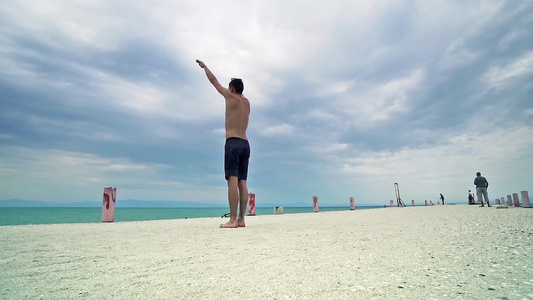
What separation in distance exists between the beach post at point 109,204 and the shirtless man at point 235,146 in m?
4.47

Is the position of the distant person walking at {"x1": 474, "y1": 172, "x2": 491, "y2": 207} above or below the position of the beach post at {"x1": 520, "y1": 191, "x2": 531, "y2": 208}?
above

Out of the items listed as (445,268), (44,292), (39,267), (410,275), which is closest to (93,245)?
(39,267)

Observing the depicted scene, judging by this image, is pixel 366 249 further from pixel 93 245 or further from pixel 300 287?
pixel 93 245

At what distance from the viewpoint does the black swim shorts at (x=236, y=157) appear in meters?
4.97

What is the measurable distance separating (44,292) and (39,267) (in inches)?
28.8

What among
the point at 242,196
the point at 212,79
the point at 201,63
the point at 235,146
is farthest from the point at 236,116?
the point at 242,196

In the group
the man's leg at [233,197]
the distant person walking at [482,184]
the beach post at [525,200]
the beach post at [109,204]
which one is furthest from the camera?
the distant person walking at [482,184]

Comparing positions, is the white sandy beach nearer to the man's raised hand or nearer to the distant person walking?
the man's raised hand

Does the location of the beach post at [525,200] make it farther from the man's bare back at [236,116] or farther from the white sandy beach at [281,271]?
the man's bare back at [236,116]

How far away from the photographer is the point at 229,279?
1649 millimetres

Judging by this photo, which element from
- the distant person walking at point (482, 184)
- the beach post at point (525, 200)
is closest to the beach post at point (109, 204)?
the distant person walking at point (482, 184)

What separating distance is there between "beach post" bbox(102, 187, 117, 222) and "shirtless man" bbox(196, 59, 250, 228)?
4.47 metres

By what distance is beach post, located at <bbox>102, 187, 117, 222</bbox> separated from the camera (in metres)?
7.55

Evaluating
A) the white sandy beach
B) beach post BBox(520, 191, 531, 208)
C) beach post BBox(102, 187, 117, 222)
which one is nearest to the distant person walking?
beach post BBox(520, 191, 531, 208)
